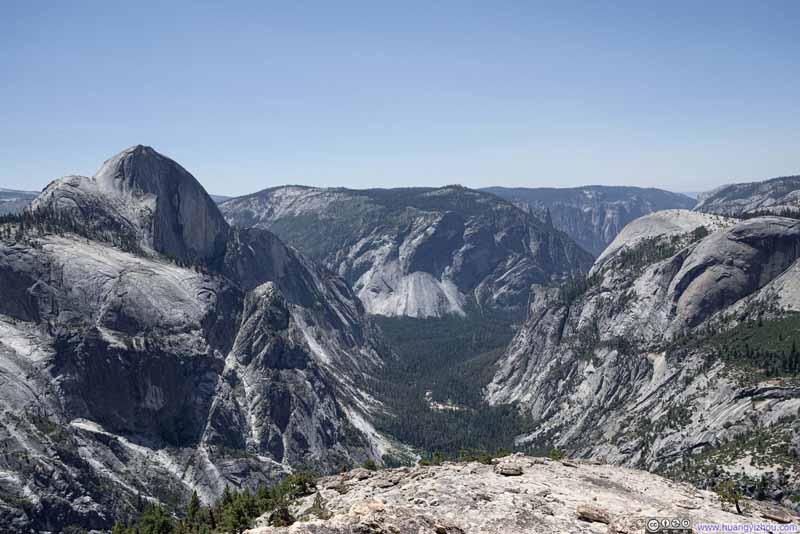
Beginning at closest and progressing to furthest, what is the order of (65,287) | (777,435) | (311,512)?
(311,512), (777,435), (65,287)

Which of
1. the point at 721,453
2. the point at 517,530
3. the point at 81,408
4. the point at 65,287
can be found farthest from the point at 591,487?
the point at 65,287

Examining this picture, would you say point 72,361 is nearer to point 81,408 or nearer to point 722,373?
point 81,408

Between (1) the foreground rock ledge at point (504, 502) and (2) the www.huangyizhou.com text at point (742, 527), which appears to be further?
(2) the www.huangyizhou.com text at point (742, 527)

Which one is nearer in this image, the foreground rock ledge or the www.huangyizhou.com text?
the foreground rock ledge
